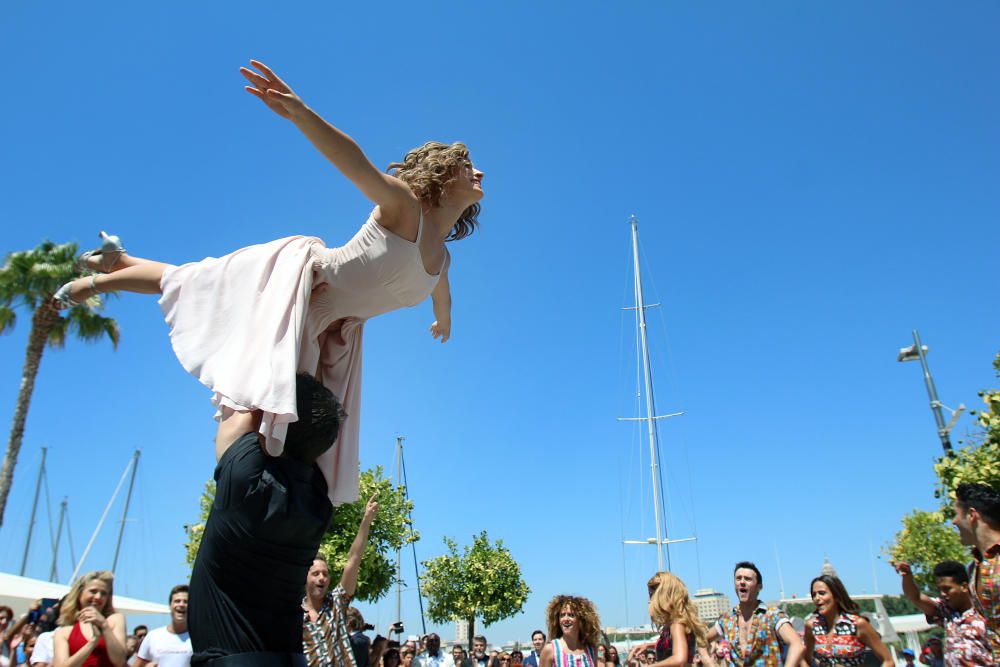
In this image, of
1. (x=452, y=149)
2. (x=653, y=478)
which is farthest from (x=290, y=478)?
(x=653, y=478)

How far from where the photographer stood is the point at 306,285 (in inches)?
108

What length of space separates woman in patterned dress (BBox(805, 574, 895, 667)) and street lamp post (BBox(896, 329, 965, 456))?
1226 centimetres

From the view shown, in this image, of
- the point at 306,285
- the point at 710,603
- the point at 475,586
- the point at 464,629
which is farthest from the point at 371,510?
the point at 710,603

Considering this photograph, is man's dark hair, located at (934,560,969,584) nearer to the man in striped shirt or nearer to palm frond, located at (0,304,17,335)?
the man in striped shirt

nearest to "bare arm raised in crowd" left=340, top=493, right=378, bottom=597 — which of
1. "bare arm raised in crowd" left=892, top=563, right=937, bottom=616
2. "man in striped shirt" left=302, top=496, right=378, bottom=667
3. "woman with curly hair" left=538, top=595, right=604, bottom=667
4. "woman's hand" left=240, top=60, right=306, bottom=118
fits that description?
"man in striped shirt" left=302, top=496, right=378, bottom=667

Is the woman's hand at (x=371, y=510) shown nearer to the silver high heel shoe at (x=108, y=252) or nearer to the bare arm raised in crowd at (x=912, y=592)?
the silver high heel shoe at (x=108, y=252)

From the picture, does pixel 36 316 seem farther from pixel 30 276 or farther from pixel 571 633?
pixel 571 633

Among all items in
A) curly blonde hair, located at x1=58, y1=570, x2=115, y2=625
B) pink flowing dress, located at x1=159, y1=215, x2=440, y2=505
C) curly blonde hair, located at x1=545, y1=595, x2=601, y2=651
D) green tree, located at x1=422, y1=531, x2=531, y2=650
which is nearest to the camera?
pink flowing dress, located at x1=159, y1=215, x2=440, y2=505

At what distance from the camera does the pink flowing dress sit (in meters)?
2.35

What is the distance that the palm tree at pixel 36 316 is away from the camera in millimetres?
20453

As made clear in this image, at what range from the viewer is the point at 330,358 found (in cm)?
313

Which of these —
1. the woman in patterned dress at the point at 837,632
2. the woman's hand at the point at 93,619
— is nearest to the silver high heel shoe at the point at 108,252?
the woman's hand at the point at 93,619

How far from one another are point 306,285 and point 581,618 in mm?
4982

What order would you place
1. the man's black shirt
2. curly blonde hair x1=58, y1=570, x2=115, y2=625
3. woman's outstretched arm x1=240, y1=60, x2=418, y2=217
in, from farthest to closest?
curly blonde hair x1=58, y1=570, x2=115, y2=625 → woman's outstretched arm x1=240, y1=60, x2=418, y2=217 → the man's black shirt
